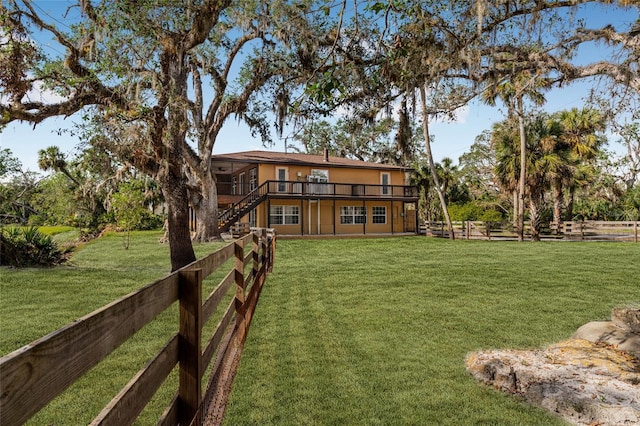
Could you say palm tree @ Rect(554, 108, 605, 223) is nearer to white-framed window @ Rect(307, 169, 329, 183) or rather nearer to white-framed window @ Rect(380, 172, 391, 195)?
white-framed window @ Rect(380, 172, 391, 195)

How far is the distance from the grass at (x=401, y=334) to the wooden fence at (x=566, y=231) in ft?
50.5

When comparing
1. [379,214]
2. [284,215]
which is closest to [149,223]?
[284,215]

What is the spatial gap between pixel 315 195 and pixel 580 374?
24517mm

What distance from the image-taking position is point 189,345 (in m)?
2.43

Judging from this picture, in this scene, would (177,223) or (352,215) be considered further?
(352,215)

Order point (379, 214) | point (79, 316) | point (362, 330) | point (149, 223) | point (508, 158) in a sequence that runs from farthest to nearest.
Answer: point (149, 223), point (379, 214), point (508, 158), point (79, 316), point (362, 330)

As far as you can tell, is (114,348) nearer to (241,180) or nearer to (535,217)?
(535,217)

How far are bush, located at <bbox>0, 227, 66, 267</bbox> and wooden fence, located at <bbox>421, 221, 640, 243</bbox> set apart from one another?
2368 cm

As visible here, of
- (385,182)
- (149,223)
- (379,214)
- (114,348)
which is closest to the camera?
(114,348)

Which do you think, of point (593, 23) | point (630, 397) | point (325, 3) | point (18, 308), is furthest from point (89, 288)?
point (593, 23)

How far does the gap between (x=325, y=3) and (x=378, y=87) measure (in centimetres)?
263

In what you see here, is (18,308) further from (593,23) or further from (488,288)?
(593,23)

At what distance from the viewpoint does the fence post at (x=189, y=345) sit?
2.39m

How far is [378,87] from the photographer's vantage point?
6.73 metres
